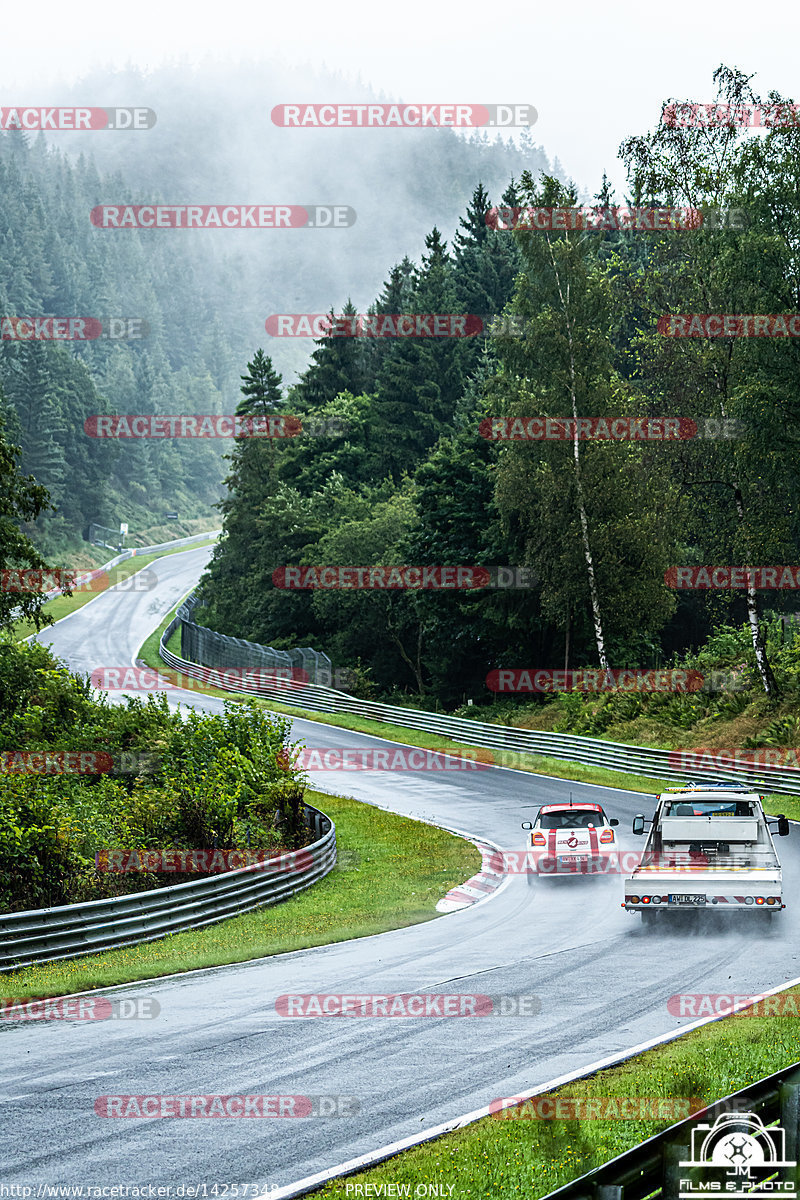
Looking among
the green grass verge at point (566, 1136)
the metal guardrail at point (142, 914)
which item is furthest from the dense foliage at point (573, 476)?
the green grass verge at point (566, 1136)

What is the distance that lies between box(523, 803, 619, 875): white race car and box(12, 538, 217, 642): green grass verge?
158 ft

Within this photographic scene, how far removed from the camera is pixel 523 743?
140 feet

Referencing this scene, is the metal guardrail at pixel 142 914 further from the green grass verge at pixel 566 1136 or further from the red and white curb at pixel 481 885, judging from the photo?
the green grass verge at pixel 566 1136

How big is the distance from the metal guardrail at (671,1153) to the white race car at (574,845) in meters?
16.0

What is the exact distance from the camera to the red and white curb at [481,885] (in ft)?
67.9

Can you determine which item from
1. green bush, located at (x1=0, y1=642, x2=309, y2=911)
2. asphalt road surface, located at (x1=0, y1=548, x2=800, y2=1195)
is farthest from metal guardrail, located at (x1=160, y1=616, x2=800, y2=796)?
asphalt road surface, located at (x1=0, y1=548, x2=800, y2=1195)

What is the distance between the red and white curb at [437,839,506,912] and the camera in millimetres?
20688

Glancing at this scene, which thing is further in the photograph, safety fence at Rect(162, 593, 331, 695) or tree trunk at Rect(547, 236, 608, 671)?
safety fence at Rect(162, 593, 331, 695)

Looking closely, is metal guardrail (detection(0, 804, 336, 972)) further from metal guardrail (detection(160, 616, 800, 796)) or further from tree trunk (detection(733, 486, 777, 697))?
tree trunk (detection(733, 486, 777, 697))

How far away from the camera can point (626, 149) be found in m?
Answer: 48.0

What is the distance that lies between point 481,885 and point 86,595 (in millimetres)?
83903

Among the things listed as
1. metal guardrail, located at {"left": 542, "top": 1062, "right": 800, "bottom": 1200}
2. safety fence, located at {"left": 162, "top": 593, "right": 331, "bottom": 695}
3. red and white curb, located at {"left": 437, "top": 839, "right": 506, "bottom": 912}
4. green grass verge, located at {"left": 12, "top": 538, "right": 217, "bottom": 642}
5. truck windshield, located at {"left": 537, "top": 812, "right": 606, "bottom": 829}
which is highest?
green grass verge, located at {"left": 12, "top": 538, "right": 217, "bottom": 642}

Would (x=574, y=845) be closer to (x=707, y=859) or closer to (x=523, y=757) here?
(x=707, y=859)

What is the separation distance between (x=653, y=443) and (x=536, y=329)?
895 centimetres
